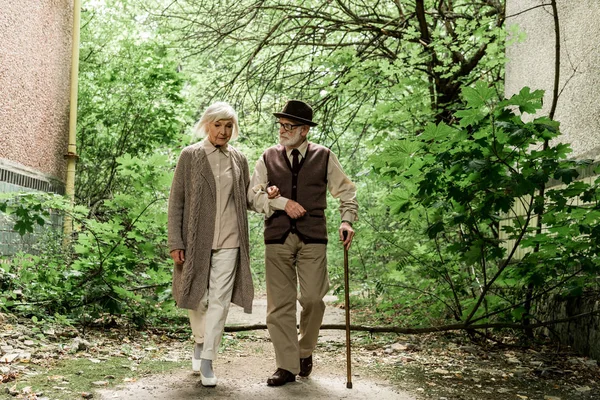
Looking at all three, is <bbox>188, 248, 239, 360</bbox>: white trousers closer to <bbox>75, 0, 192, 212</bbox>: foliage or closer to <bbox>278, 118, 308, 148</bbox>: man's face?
<bbox>278, 118, 308, 148</bbox>: man's face

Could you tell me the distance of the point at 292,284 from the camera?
5414mm

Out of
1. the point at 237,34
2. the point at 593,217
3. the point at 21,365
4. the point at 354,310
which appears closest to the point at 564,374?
the point at 593,217

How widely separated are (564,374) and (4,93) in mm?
6528

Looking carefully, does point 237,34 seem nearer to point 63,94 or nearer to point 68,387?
point 63,94

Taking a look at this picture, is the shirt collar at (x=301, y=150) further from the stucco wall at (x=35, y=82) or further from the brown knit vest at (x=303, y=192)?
the stucco wall at (x=35, y=82)

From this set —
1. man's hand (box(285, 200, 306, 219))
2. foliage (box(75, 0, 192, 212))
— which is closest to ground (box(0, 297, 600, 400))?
man's hand (box(285, 200, 306, 219))

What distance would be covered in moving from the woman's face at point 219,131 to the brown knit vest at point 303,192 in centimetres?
38

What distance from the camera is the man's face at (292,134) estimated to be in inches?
215

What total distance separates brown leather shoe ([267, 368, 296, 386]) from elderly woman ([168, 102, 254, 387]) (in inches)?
18.8

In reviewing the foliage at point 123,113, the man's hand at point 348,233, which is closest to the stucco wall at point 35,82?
the foliage at point 123,113

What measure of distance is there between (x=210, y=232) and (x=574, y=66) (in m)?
4.47

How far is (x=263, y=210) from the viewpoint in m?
5.38

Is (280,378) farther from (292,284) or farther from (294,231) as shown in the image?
(294,231)

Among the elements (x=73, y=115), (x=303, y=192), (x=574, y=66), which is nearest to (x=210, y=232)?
(x=303, y=192)
